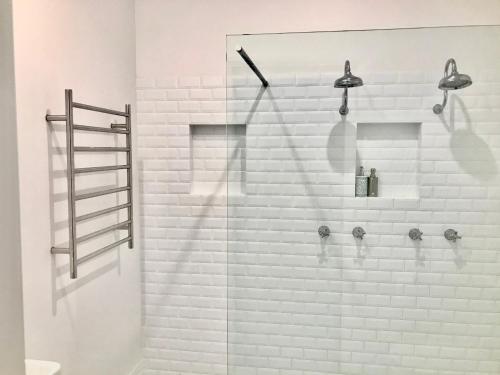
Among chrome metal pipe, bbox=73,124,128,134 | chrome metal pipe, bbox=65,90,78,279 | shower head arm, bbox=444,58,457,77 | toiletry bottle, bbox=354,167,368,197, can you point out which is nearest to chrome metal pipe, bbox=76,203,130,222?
chrome metal pipe, bbox=65,90,78,279

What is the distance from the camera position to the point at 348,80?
230 centimetres

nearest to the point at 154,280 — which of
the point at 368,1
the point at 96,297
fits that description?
the point at 96,297

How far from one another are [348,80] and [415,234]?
95 centimetres

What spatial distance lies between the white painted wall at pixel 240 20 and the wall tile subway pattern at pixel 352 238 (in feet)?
0.69

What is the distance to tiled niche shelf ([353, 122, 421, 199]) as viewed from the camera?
2.33 m

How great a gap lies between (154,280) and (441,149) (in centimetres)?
191

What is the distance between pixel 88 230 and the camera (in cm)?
201

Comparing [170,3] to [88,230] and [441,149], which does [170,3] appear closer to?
[88,230]

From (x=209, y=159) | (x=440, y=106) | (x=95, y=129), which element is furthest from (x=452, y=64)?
(x=95, y=129)

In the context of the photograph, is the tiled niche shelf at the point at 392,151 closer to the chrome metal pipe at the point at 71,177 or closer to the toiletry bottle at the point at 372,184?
the toiletry bottle at the point at 372,184

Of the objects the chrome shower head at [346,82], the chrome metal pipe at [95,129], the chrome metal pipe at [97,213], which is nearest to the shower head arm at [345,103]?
the chrome shower head at [346,82]

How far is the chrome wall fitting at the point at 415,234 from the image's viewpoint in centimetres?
234

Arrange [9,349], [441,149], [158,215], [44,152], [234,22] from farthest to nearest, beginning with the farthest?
[158,215], [234,22], [441,149], [44,152], [9,349]

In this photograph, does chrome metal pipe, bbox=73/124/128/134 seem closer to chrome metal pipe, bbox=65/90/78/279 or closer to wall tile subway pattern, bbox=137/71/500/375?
chrome metal pipe, bbox=65/90/78/279
